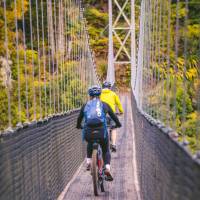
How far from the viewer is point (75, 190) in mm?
5816

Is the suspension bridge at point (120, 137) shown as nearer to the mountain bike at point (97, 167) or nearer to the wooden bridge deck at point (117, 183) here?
the wooden bridge deck at point (117, 183)

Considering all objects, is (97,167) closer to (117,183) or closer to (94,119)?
(94,119)

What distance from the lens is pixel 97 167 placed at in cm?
539

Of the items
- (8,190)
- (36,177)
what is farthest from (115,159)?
(8,190)

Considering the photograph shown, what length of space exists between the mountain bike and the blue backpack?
0.32 feet

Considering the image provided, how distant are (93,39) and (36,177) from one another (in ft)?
78.4

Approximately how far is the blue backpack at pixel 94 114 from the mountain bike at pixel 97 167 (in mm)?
96

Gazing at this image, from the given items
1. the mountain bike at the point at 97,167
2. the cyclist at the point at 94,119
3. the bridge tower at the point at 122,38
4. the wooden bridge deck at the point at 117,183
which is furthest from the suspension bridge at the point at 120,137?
the bridge tower at the point at 122,38

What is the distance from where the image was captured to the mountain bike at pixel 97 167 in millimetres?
5280

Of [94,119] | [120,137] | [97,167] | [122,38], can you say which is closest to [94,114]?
[94,119]

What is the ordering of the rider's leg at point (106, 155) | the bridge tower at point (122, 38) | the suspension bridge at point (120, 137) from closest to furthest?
the suspension bridge at point (120, 137), the rider's leg at point (106, 155), the bridge tower at point (122, 38)

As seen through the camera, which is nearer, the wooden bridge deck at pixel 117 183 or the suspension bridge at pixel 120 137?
the suspension bridge at pixel 120 137

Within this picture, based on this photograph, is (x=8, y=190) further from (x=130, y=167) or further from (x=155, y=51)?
(x=130, y=167)

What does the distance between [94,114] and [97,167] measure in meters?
0.49
